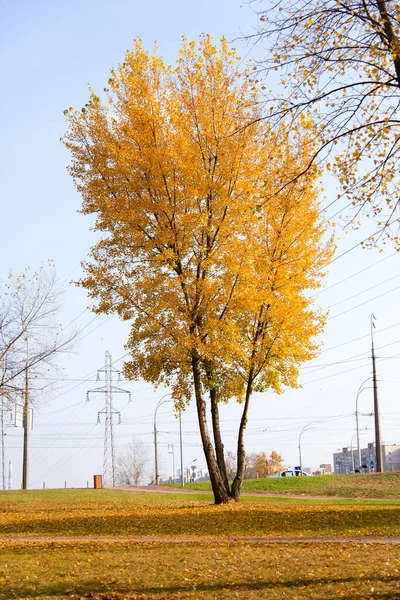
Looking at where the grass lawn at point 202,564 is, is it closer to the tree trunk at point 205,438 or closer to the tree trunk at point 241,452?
the tree trunk at point 205,438

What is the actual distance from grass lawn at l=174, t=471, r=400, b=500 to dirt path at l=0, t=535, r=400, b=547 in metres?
18.2

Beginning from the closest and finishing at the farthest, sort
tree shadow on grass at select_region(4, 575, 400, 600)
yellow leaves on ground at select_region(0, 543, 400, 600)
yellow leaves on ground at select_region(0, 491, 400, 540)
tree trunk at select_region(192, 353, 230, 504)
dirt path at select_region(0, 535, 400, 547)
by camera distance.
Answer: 1. yellow leaves on ground at select_region(0, 543, 400, 600)
2. tree shadow on grass at select_region(4, 575, 400, 600)
3. dirt path at select_region(0, 535, 400, 547)
4. yellow leaves on ground at select_region(0, 491, 400, 540)
5. tree trunk at select_region(192, 353, 230, 504)

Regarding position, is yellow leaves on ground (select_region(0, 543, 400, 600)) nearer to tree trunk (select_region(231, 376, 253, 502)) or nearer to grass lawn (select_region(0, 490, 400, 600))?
grass lawn (select_region(0, 490, 400, 600))

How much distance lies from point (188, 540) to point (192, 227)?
31.4ft

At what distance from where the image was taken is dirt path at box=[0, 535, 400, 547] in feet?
43.3

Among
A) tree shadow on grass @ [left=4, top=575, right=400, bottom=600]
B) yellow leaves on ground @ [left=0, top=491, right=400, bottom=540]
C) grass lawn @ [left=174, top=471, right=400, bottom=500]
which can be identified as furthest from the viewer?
grass lawn @ [left=174, top=471, right=400, bottom=500]

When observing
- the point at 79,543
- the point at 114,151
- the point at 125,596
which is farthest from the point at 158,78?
the point at 125,596

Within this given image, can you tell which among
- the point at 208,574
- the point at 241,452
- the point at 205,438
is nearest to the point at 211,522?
the point at 205,438

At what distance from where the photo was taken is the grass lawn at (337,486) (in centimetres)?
3272

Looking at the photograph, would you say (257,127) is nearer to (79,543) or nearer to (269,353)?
(269,353)

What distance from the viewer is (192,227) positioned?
20.5 m

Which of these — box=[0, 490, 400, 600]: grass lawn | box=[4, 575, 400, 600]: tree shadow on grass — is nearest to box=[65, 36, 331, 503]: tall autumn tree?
box=[0, 490, 400, 600]: grass lawn

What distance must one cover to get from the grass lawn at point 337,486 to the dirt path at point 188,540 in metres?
18.2

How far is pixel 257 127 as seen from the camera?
2056 centimetres
